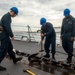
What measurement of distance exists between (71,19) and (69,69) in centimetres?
210

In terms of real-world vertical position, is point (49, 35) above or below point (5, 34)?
below

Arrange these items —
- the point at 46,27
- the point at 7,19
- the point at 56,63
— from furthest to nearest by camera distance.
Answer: the point at 46,27, the point at 56,63, the point at 7,19

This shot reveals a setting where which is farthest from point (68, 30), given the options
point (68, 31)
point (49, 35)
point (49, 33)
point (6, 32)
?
point (6, 32)

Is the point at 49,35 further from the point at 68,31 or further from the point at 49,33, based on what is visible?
the point at 68,31

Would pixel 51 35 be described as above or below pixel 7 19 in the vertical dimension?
below

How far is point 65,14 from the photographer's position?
932cm

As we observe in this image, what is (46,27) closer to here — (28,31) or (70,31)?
(70,31)

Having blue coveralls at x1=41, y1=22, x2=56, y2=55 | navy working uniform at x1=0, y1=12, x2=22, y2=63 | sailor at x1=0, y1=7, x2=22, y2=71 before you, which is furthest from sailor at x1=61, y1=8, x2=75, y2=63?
navy working uniform at x1=0, y1=12, x2=22, y2=63

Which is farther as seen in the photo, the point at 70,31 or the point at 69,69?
the point at 70,31

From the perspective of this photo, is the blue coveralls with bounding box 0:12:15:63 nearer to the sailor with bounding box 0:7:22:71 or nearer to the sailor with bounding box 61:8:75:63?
the sailor with bounding box 0:7:22:71

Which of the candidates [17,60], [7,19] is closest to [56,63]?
[17,60]

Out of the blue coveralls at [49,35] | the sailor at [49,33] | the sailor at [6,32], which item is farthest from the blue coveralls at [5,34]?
the blue coveralls at [49,35]

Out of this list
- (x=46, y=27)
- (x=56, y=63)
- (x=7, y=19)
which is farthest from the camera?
(x=46, y=27)

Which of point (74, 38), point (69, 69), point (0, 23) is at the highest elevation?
point (0, 23)
